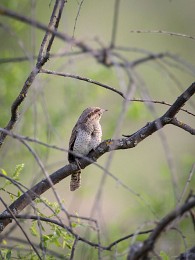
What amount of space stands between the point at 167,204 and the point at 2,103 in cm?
260

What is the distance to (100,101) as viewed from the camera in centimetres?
1158

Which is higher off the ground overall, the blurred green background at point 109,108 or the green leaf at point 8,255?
the blurred green background at point 109,108

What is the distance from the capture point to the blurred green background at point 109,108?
2.59 m

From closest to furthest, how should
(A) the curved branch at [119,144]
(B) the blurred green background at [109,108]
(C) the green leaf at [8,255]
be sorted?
1. (B) the blurred green background at [109,108]
2. (A) the curved branch at [119,144]
3. (C) the green leaf at [8,255]

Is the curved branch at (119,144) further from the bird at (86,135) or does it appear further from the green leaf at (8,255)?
the bird at (86,135)

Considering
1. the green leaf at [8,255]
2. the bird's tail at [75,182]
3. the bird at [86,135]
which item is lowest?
the green leaf at [8,255]

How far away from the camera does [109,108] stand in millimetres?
10531

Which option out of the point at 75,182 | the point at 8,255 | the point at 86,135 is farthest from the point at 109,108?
the point at 8,255

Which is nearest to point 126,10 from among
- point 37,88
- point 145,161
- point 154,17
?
point 154,17

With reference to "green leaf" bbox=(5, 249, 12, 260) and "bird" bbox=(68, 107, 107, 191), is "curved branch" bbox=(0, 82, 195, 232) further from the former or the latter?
"bird" bbox=(68, 107, 107, 191)

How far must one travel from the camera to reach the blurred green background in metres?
2.59

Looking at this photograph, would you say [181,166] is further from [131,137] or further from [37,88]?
[37,88]

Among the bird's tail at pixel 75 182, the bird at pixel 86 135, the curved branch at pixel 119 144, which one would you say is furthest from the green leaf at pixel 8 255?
the bird's tail at pixel 75 182

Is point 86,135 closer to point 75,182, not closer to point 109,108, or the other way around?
point 75,182
